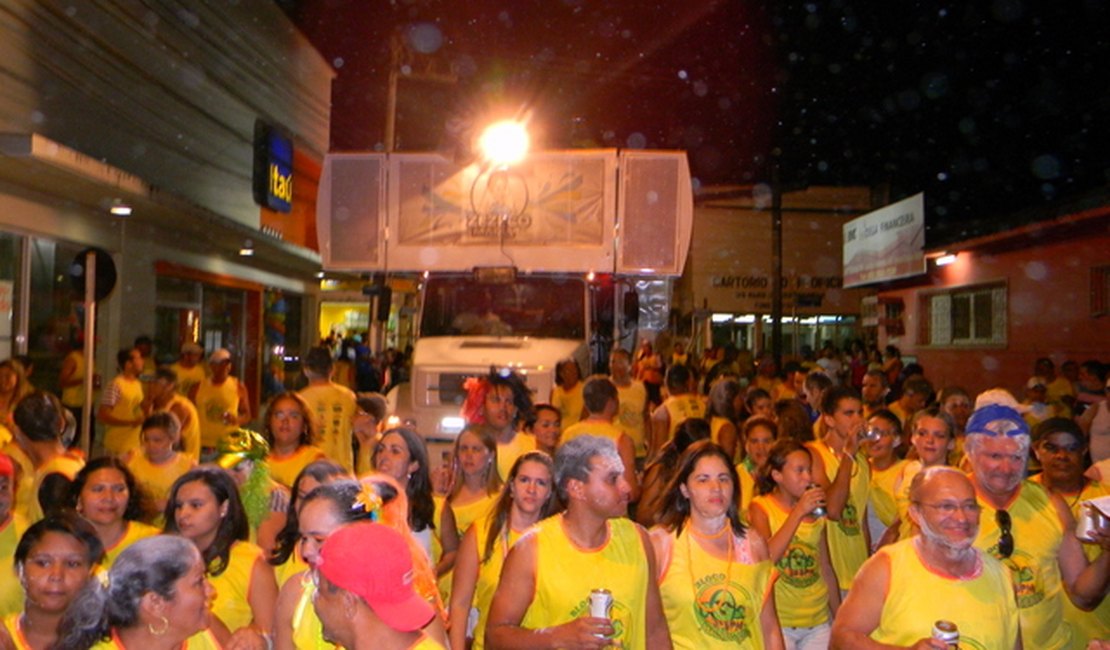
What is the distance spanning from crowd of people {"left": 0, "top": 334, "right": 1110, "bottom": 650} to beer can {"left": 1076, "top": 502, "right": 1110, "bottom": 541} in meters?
0.01

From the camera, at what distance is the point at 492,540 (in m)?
4.77

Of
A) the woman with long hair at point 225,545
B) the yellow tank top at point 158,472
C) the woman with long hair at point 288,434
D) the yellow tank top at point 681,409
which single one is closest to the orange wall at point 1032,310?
the yellow tank top at point 681,409

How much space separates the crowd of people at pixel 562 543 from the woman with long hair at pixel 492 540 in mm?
11

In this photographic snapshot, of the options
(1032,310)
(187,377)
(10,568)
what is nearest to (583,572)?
(10,568)

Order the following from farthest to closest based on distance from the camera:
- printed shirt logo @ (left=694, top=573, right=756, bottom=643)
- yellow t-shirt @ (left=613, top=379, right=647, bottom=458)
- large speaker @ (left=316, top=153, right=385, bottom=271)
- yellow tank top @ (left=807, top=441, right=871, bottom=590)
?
large speaker @ (left=316, top=153, right=385, bottom=271) → yellow t-shirt @ (left=613, top=379, right=647, bottom=458) → yellow tank top @ (left=807, top=441, right=871, bottom=590) → printed shirt logo @ (left=694, top=573, right=756, bottom=643)

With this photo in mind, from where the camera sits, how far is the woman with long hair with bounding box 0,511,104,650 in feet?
12.4

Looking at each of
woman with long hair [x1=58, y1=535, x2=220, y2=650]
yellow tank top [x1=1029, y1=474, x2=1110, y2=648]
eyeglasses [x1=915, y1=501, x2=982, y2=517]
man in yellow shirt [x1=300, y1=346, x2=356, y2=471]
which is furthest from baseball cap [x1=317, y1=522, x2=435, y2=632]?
man in yellow shirt [x1=300, y1=346, x2=356, y2=471]

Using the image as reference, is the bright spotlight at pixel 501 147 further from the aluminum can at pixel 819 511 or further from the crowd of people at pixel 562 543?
the aluminum can at pixel 819 511

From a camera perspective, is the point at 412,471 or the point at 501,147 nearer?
the point at 412,471

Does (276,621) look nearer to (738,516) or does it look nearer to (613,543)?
(613,543)

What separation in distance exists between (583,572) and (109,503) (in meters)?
2.30

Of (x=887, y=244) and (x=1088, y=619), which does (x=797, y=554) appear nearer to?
(x=1088, y=619)

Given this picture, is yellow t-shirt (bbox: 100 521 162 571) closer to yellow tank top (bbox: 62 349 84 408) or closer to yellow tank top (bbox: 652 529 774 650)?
yellow tank top (bbox: 652 529 774 650)

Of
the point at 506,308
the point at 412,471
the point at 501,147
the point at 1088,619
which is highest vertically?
the point at 501,147
